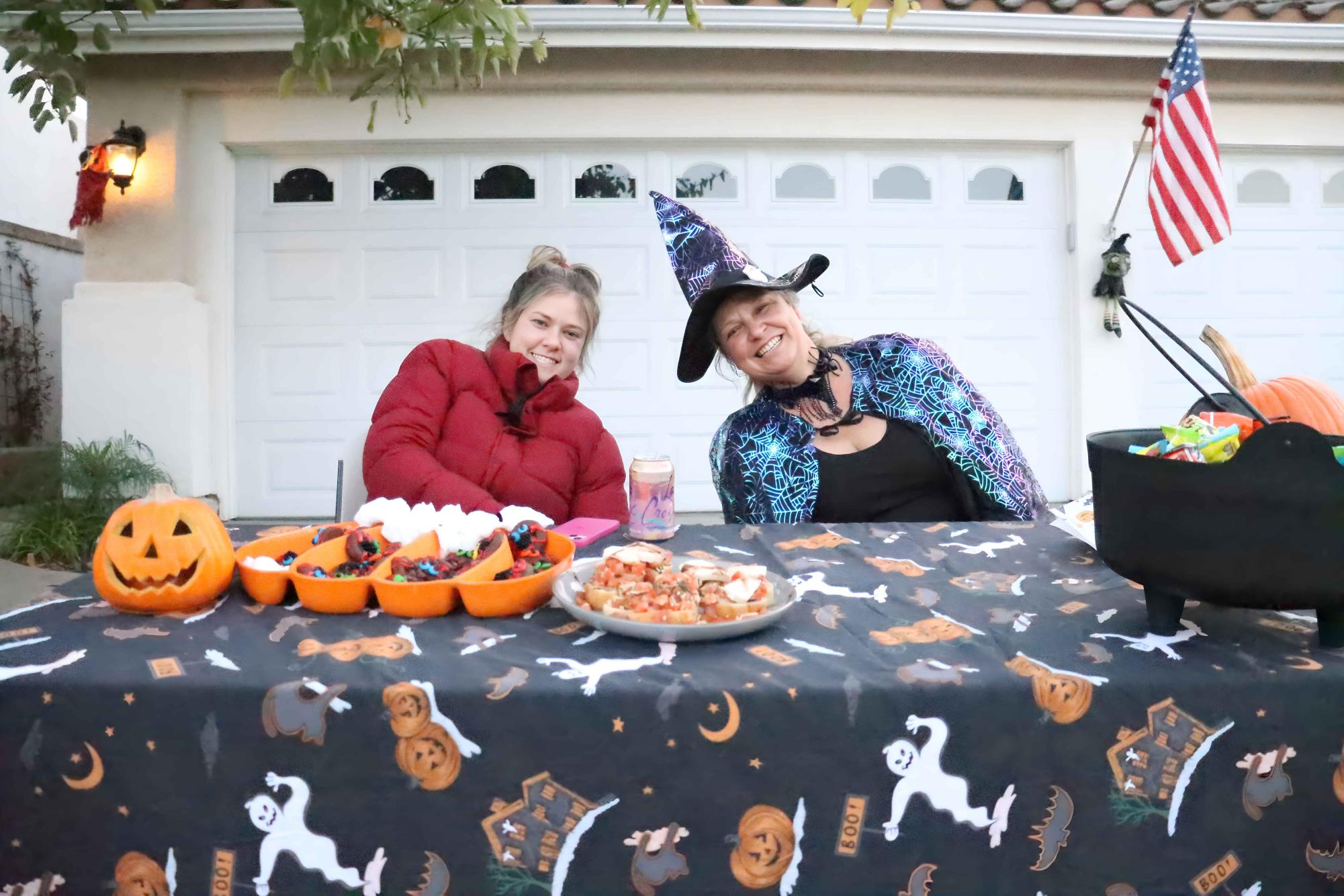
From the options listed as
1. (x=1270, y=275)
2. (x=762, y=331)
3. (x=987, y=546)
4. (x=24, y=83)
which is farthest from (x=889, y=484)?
(x=1270, y=275)

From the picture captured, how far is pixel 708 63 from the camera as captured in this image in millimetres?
4879

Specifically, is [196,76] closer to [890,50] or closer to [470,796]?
[890,50]

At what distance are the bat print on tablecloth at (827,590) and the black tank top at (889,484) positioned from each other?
36.0 inches

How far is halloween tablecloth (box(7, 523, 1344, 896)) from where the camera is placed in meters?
0.82

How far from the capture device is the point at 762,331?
2143 mm

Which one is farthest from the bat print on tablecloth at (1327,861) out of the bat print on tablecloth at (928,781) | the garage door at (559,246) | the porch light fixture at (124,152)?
the porch light fixture at (124,152)

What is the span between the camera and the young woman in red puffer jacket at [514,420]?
2.12 metres

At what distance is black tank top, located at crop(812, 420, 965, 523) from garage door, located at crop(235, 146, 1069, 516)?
2.83 m

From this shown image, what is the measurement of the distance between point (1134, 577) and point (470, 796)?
839mm

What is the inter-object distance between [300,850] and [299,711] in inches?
5.7

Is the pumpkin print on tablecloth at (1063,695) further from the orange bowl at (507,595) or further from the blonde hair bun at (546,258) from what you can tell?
the blonde hair bun at (546,258)

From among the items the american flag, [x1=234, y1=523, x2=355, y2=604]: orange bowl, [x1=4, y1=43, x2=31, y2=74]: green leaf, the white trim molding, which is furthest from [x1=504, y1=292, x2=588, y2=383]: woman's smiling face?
the white trim molding

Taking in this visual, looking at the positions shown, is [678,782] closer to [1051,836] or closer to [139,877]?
[1051,836]

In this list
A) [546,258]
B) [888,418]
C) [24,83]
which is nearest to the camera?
[24,83]
